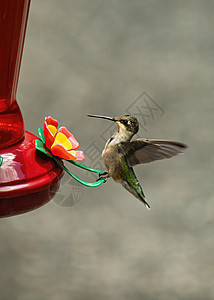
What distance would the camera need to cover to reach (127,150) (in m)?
1.09

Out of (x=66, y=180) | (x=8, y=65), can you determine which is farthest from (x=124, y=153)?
(x=8, y=65)

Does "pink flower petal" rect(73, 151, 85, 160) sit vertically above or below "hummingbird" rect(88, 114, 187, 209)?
below

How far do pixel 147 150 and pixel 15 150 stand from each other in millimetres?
276

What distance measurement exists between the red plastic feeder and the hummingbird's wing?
0.51 ft

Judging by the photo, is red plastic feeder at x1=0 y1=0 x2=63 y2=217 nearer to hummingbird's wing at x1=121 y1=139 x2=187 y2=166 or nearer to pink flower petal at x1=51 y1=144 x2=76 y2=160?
pink flower petal at x1=51 y1=144 x2=76 y2=160

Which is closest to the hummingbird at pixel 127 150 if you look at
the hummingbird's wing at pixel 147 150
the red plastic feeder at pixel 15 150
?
the hummingbird's wing at pixel 147 150

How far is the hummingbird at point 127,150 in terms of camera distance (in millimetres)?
1024

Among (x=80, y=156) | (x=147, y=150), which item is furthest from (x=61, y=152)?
(x=147, y=150)

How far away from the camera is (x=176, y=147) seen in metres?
0.97

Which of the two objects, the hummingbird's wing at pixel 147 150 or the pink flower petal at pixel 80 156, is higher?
the hummingbird's wing at pixel 147 150

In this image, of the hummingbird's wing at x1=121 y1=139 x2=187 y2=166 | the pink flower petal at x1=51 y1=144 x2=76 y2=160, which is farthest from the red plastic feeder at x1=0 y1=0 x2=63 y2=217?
the hummingbird's wing at x1=121 y1=139 x2=187 y2=166

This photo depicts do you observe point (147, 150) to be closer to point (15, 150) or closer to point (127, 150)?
point (127, 150)

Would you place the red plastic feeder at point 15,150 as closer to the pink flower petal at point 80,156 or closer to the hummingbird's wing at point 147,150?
the pink flower petal at point 80,156

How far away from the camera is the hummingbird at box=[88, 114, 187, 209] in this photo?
102 cm
